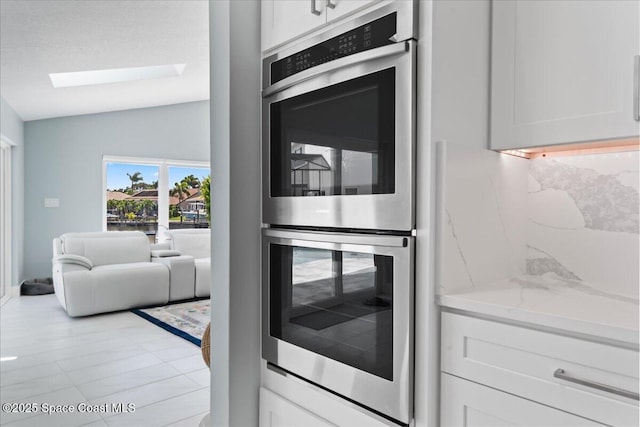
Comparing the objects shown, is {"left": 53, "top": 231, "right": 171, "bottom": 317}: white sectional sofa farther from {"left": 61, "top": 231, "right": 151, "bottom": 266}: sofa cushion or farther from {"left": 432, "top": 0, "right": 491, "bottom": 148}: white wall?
{"left": 432, "top": 0, "right": 491, "bottom": 148}: white wall

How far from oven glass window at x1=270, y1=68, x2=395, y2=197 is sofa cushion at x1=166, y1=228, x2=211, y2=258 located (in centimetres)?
491

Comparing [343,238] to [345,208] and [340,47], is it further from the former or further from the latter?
[340,47]

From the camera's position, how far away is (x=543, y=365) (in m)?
0.99

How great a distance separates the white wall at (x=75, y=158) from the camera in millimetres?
6164

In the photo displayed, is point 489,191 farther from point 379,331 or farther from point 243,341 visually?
point 243,341

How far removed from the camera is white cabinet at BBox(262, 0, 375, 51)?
1336 mm

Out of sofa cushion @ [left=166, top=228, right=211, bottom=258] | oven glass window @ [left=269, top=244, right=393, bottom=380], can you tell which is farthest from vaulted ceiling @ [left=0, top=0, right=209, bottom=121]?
oven glass window @ [left=269, top=244, right=393, bottom=380]

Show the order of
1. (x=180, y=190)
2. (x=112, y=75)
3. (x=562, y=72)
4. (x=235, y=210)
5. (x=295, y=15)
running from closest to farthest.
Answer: (x=562, y=72) → (x=295, y=15) → (x=235, y=210) → (x=112, y=75) → (x=180, y=190)

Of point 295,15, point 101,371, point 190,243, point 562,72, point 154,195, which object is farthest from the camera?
point 154,195

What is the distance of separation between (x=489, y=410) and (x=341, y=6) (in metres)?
1.20

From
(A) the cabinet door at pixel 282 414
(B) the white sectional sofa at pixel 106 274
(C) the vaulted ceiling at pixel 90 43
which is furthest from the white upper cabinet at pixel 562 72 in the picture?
(B) the white sectional sofa at pixel 106 274

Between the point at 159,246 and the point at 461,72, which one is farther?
the point at 159,246

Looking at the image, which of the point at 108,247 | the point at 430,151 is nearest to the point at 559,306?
the point at 430,151

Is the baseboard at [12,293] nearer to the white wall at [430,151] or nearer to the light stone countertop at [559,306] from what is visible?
the white wall at [430,151]
